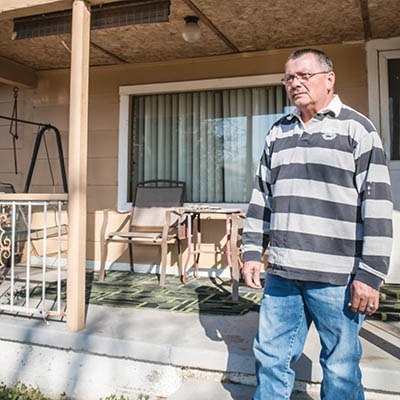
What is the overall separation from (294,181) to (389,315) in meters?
1.70

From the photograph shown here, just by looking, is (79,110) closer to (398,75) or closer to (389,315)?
(389,315)

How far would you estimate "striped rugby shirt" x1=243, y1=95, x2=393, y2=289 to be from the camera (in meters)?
1.38

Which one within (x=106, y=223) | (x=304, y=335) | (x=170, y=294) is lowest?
(x=170, y=294)

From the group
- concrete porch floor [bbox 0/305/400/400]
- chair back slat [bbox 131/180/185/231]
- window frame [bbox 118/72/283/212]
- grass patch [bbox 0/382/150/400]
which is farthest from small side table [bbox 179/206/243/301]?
grass patch [bbox 0/382/150/400]

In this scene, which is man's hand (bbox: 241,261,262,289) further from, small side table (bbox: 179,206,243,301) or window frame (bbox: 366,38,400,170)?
window frame (bbox: 366,38,400,170)

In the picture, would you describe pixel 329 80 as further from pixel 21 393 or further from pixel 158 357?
pixel 21 393

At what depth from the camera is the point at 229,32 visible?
3787 mm

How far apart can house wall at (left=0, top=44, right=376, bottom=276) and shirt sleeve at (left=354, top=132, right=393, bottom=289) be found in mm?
2776

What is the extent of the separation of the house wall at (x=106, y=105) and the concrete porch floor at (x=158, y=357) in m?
1.84

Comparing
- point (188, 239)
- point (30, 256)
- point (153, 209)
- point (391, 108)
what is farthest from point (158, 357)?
point (391, 108)

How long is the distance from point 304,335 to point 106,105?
3.80 meters

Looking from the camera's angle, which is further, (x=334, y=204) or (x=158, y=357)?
(x=158, y=357)

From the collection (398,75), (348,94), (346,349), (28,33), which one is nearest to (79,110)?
(28,33)

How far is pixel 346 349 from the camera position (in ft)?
4.61
